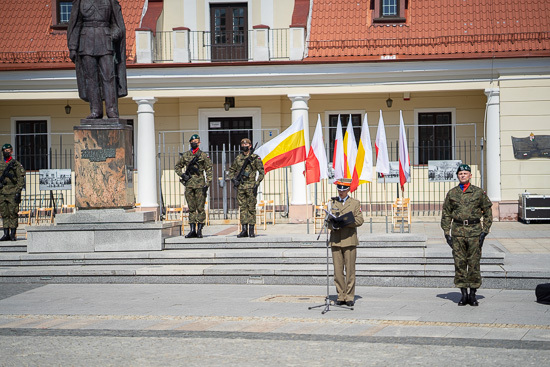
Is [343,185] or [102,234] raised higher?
[343,185]

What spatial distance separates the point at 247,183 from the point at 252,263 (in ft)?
6.82

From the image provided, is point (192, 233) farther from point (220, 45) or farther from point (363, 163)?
point (220, 45)

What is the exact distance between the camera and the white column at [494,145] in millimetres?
22922

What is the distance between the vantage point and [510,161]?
22797 mm

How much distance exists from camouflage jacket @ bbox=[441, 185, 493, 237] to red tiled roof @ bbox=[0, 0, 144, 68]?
1444 centimetres

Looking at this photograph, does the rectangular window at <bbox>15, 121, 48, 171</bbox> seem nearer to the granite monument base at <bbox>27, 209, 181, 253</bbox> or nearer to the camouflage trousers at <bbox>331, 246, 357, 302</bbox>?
the granite monument base at <bbox>27, 209, 181, 253</bbox>

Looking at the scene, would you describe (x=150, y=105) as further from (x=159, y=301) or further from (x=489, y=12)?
(x=159, y=301)

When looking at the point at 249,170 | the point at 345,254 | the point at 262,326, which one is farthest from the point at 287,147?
the point at 262,326

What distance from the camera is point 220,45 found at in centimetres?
2550

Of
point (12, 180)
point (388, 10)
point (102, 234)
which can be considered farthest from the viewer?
point (388, 10)

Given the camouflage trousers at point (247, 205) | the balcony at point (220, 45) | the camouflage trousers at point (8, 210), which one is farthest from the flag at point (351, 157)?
the camouflage trousers at point (8, 210)

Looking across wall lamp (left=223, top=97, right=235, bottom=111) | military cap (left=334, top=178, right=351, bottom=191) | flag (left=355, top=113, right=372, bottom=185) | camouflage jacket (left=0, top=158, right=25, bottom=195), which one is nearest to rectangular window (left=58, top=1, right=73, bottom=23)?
wall lamp (left=223, top=97, right=235, bottom=111)

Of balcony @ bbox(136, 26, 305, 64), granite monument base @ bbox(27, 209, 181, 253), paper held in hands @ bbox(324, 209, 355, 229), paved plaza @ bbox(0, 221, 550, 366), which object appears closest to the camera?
paved plaza @ bbox(0, 221, 550, 366)

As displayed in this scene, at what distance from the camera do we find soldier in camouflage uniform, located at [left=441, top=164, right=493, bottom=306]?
37.8 ft
